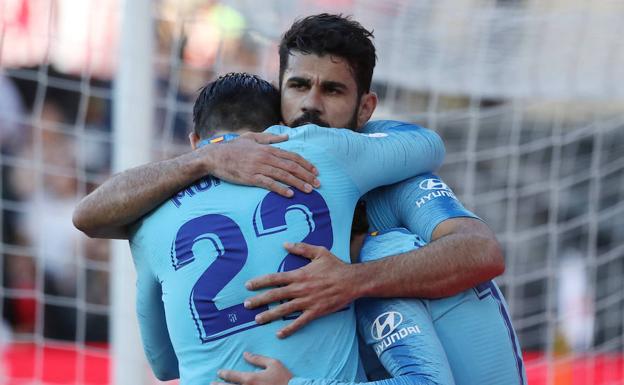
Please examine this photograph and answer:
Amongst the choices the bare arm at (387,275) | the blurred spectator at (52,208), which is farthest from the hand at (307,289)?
the blurred spectator at (52,208)

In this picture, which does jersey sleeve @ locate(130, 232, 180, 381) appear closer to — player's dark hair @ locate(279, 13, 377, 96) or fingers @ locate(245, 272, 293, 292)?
fingers @ locate(245, 272, 293, 292)

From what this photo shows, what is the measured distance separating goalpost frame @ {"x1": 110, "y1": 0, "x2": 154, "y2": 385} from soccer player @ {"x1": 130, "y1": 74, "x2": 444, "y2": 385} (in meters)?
1.60

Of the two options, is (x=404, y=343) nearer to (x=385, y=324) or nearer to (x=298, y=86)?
(x=385, y=324)

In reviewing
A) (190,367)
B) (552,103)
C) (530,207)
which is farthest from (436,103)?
(190,367)

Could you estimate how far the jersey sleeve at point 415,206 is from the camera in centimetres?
206

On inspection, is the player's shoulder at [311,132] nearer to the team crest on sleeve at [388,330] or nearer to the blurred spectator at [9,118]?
the team crest on sleeve at [388,330]

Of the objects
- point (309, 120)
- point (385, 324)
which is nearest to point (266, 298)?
point (385, 324)

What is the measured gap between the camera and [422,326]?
189 cm

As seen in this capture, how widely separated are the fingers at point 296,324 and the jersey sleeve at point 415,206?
0.33 m

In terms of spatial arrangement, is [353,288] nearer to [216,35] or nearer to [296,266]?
[296,266]

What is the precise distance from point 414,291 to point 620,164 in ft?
13.2

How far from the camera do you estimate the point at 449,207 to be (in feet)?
6.81

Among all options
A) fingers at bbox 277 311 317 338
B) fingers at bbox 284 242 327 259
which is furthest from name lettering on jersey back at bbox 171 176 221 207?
fingers at bbox 277 311 317 338

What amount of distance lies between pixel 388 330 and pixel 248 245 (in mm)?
321
